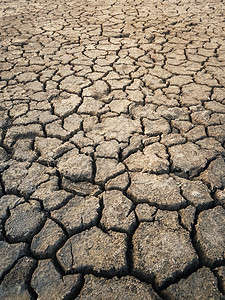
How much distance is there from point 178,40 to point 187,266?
133 inches

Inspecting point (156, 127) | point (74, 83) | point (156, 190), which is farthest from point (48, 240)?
point (74, 83)

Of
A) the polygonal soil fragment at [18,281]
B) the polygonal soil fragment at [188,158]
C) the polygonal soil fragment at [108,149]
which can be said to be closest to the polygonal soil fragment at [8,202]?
the polygonal soil fragment at [18,281]

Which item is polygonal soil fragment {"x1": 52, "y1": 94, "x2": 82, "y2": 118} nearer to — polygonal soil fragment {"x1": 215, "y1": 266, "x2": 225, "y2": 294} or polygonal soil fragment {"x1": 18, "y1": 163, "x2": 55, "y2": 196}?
polygonal soil fragment {"x1": 18, "y1": 163, "x2": 55, "y2": 196}

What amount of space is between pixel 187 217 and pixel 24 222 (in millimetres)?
959

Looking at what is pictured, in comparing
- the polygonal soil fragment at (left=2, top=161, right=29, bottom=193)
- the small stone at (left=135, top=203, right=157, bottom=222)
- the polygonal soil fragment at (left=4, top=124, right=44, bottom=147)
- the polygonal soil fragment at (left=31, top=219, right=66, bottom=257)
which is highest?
the polygonal soil fragment at (left=4, top=124, right=44, bottom=147)

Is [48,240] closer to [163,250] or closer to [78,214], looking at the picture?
[78,214]

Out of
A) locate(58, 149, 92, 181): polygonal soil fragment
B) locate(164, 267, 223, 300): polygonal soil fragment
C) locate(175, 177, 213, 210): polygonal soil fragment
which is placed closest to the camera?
locate(164, 267, 223, 300): polygonal soil fragment

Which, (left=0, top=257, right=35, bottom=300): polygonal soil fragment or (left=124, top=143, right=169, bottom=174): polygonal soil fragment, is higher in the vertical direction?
(left=124, top=143, right=169, bottom=174): polygonal soil fragment

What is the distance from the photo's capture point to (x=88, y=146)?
6.33 ft

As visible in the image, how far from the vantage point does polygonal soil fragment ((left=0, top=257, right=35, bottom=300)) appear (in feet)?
3.66

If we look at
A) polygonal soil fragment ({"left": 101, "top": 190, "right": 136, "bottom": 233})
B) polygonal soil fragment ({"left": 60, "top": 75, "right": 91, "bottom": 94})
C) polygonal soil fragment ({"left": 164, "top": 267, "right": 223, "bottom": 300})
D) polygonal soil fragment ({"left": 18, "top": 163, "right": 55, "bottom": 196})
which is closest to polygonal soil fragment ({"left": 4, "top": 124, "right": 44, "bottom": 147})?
polygonal soil fragment ({"left": 18, "top": 163, "right": 55, "bottom": 196})

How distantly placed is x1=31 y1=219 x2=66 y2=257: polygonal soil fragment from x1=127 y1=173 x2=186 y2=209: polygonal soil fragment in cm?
50

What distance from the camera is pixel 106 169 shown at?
1728mm

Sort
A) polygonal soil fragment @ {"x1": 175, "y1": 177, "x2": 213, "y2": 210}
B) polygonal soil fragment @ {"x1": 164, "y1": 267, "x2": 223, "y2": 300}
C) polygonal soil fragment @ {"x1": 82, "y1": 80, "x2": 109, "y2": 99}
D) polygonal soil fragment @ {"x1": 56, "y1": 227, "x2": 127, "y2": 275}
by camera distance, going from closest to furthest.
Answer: polygonal soil fragment @ {"x1": 164, "y1": 267, "x2": 223, "y2": 300} → polygonal soil fragment @ {"x1": 56, "y1": 227, "x2": 127, "y2": 275} → polygonal soil fragment @ {"x1": 175, "y1": 177, "x2": 213, "y2": 210} → polygonal soil fragment @ {"x1": 82, "y1": 80, "x2": 109, "y2": 99}
